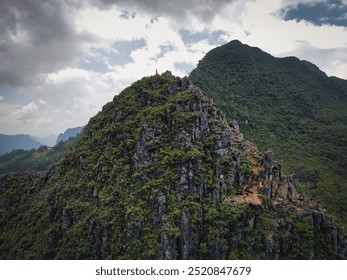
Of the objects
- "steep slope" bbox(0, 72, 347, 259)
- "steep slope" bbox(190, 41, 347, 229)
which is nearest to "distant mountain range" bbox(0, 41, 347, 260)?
"steep slope" bbox(0, 72, 347, 259)

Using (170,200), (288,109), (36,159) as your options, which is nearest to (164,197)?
(170,200)

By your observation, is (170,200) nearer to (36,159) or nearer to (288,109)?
(288,109)

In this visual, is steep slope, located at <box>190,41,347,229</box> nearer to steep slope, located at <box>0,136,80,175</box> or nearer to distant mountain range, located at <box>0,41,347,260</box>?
distant mountain range, located at <box>0,41,347,260</box>

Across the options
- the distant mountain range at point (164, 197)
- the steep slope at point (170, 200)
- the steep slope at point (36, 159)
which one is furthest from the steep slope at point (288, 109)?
the steep slope at point (36, 159)

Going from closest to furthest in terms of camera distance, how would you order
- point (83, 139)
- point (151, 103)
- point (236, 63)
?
point (151, 103) < point (83, 139) < point (236, 63)

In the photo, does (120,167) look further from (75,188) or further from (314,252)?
(314,252)
